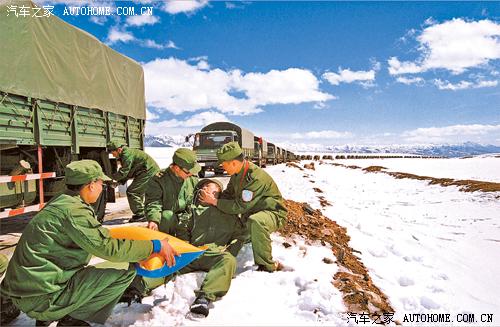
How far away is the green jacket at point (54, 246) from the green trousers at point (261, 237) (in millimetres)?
1719

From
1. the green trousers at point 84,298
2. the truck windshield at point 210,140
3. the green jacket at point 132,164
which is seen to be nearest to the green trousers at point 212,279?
the green trousers at point 84,298

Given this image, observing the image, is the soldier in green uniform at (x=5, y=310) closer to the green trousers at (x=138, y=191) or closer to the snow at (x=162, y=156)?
the green trousers at (x=138, y=191)

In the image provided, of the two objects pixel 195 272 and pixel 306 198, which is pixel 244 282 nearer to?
pixel 195 272

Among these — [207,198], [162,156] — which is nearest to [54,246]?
[207,198]

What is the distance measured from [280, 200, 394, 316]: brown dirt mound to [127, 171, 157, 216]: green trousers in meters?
3.20

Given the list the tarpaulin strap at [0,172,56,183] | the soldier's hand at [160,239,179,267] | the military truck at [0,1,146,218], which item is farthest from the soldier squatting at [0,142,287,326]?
the military truck at [0,1,146,218]

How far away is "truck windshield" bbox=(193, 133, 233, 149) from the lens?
1798 cm

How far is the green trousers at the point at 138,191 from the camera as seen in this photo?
707cm

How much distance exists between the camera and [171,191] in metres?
4.58

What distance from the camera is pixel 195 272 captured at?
3732 millimetres

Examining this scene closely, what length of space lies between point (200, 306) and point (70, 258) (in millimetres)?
1173

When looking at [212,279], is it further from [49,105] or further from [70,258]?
[49,105]

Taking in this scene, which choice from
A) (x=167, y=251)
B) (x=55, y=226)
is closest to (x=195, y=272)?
(x=167, y=251)

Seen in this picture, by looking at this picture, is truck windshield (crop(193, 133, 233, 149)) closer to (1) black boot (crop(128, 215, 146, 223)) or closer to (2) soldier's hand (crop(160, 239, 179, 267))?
(1) black boot (crop(128, 215, 146, 223))
